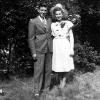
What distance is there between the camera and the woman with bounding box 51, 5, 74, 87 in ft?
20.7

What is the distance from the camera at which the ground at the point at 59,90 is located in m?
6.19

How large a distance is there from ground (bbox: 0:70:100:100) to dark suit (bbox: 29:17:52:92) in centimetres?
36

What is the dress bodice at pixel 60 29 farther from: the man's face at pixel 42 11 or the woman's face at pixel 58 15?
the man's face at pixel 42 11

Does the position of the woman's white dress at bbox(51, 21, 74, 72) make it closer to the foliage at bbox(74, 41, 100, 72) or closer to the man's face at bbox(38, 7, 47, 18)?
the man's face at bbox(38, 7, 47, 18)

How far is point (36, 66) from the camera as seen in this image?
240 inches

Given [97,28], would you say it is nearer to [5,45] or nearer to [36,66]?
[5,45]

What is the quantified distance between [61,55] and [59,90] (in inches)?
33.3

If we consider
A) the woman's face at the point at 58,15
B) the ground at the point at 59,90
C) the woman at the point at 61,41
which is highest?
the woman's face at the point at 58,15

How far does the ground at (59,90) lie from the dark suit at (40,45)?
1.18 ft

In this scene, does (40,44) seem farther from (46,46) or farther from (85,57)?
(85,57)

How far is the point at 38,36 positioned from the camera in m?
6.03

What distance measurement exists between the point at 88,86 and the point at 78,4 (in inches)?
105

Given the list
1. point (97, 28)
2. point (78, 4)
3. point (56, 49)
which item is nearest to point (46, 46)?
point (56, 49)

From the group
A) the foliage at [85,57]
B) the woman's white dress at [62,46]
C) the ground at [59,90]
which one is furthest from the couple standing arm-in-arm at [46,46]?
the foliage at [85,57]
